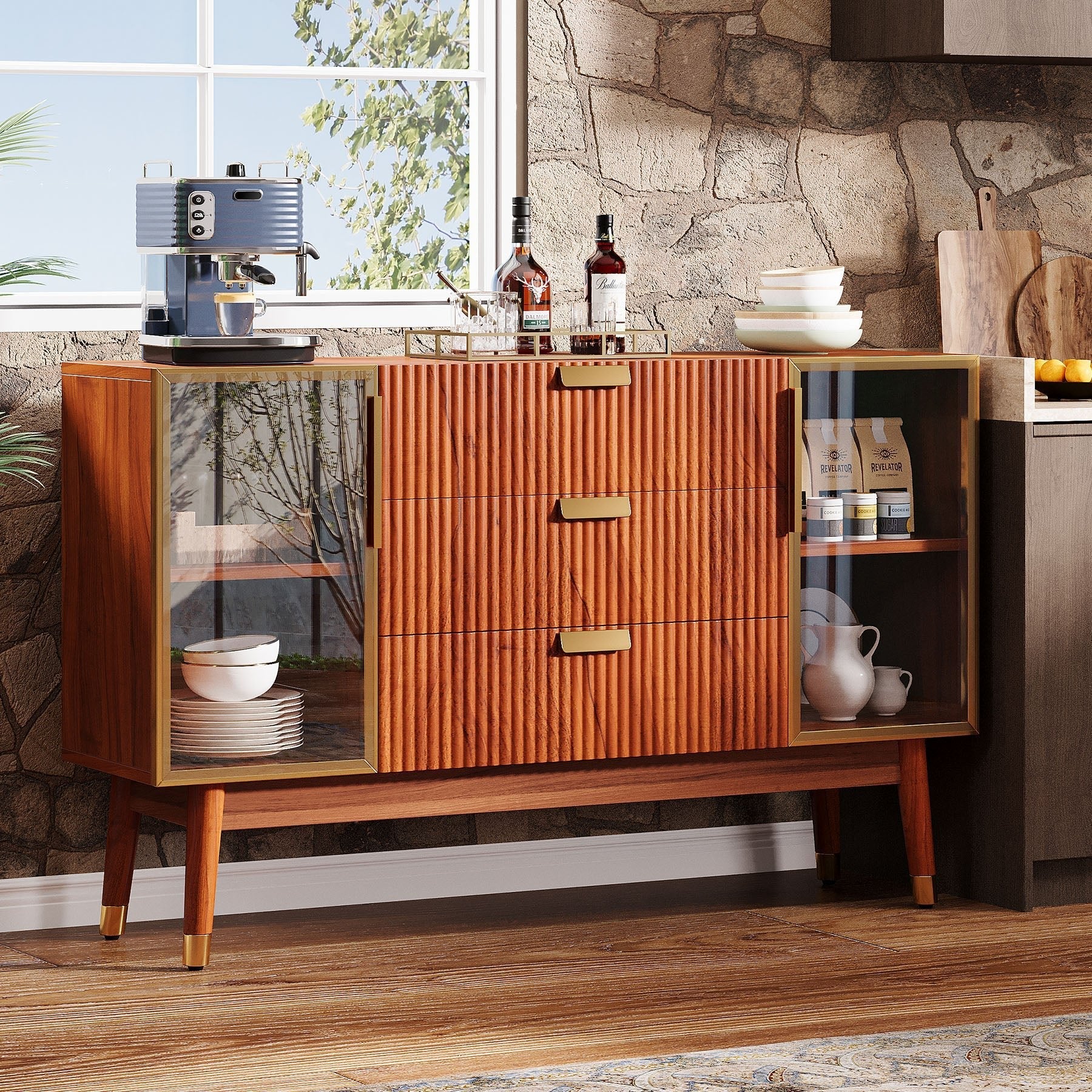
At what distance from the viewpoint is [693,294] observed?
385cm

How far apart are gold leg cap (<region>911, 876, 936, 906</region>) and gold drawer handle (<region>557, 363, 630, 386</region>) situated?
1131 mm

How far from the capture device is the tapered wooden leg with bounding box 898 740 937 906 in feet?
11.6

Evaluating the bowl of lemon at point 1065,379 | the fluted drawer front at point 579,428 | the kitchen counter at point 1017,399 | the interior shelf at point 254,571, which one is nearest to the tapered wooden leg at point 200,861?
the interior shelf at point 254,571

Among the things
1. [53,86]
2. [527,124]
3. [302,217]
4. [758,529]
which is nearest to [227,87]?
[53,86]

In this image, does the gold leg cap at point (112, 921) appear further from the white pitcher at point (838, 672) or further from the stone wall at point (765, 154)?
the stone wall at point (765, 154)

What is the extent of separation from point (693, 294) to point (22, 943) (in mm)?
1839

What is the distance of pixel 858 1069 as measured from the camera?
264cm

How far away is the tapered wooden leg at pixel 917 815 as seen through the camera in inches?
139

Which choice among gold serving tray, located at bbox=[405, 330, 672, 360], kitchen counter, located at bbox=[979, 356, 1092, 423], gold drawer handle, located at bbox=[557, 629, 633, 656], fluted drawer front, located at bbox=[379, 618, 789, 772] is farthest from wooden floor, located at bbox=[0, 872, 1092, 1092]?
gold serving tray, located at bbox=[405, 330, 672, 360]

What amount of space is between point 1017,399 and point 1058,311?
724 mm

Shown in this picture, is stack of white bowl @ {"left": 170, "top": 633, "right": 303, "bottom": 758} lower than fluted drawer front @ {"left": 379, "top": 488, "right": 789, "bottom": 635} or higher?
lower

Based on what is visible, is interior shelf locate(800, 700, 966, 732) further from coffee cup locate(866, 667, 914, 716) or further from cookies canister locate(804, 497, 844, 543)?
cookies canister locate(804, 497, 844, 543)

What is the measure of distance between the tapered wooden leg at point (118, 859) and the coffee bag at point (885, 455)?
1.48 metres

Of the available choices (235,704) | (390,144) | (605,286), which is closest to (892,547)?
(605,286)
